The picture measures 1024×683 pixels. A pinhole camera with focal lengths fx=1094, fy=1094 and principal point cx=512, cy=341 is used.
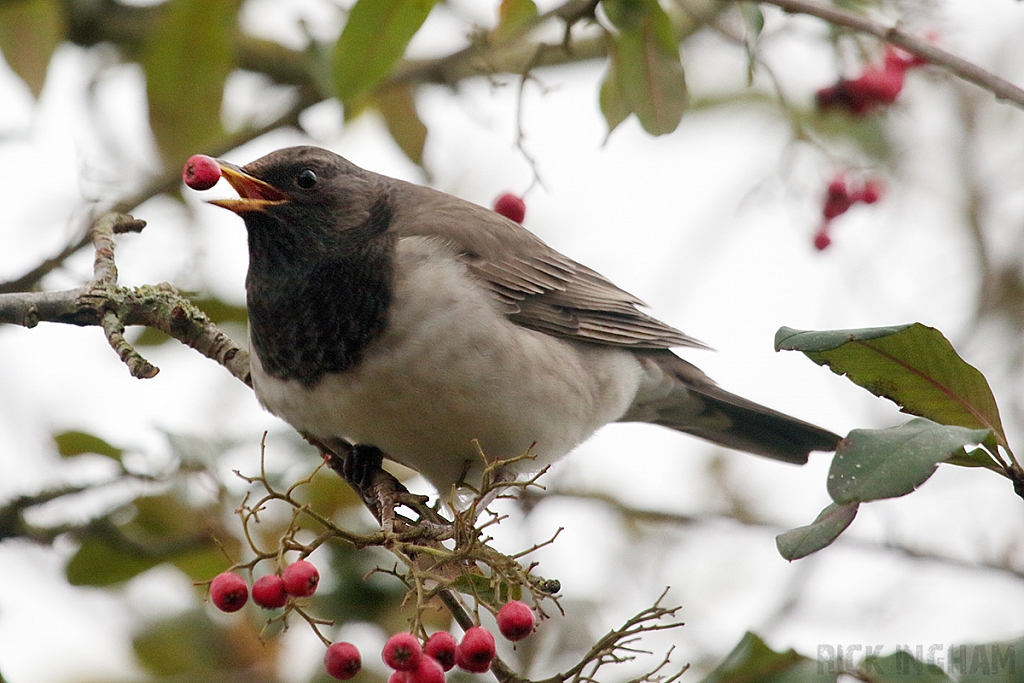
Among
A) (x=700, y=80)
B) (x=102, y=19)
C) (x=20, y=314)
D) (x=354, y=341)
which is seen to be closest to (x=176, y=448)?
(x=354, y=341)

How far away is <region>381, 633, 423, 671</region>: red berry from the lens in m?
2.66

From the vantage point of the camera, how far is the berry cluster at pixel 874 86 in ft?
18.2

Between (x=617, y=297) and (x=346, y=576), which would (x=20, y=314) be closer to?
(x=346, y=576)

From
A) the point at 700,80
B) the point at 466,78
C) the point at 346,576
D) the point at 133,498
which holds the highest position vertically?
the point at 700,80

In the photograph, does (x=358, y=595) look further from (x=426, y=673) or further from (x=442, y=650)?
(x=426, y=673)

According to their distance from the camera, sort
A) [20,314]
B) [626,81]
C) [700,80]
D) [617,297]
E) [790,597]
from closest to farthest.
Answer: [20,314], [626,81], [790,597], [617,297], [700,80]

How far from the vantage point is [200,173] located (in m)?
3.82

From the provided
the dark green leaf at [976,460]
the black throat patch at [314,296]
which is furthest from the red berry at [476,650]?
the black throat patch at [314,296]

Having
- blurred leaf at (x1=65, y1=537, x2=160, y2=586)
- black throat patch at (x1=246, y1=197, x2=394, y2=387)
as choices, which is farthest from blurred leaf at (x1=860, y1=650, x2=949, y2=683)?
blurred leaf at (x1=65, y1=537, x2=160, y2=586)

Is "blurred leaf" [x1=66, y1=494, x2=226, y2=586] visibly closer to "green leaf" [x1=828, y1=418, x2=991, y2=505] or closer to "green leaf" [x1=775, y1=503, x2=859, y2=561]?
"green leaf" [x1=775, y1=503, x2=859, y2=561]

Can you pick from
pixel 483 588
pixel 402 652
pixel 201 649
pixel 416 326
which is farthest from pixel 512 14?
pixel 201 649

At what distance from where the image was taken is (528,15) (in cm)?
390

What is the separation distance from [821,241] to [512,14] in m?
2.46

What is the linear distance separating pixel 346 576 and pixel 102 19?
3.29 m
